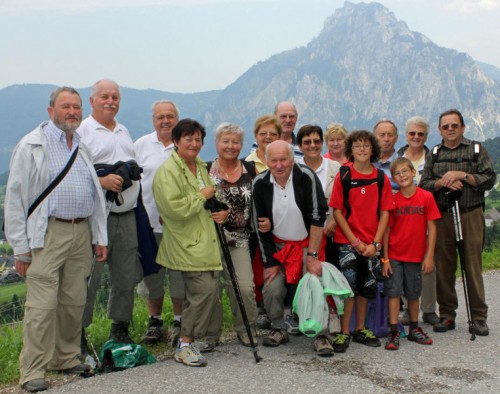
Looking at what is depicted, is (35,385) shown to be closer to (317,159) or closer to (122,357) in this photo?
(122,357)

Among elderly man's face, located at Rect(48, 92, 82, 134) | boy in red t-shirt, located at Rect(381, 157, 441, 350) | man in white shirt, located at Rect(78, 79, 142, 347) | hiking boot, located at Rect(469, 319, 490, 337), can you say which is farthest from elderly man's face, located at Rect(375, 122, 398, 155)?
elderly man's face, located at Rect(48, 92, 82, 134)

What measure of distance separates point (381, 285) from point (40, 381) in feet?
11.6

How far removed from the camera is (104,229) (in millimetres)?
5348

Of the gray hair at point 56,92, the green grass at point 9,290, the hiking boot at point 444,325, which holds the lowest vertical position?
the green grass at point 9,290

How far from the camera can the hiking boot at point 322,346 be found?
211 inches

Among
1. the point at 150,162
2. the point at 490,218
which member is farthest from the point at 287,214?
the point at 490,218

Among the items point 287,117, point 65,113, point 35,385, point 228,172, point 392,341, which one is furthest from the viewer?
point 287,117

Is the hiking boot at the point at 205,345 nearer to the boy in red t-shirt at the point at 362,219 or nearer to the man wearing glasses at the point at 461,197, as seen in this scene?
the boy in red t-shirt at the point at 362,219

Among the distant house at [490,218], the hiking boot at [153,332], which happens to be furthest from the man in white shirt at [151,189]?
the distant house at [490,218]

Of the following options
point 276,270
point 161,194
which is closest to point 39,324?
point 161,194

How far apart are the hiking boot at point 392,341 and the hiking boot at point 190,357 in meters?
1.89

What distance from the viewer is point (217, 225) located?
5496 millimetres

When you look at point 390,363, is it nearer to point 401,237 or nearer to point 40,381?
point 401,237

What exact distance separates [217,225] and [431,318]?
119 inches
